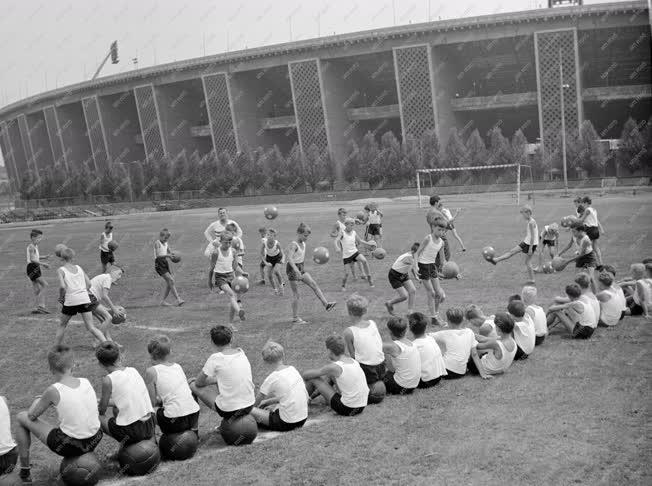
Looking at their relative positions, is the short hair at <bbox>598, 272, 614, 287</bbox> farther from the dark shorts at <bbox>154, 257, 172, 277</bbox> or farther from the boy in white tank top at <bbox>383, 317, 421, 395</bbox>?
the dark shorts at <bbox>154, 257, 172, 277</bbox>

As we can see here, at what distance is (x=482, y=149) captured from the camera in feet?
198

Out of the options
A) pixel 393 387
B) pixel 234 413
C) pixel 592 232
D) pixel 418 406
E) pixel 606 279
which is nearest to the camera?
pixel 234 413

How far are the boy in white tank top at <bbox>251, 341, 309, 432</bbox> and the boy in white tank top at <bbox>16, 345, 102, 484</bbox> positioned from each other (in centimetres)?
179

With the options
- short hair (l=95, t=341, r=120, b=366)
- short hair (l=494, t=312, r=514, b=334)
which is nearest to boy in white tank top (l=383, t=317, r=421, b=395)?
short hair (l=494, t=312, r=514, b=334)

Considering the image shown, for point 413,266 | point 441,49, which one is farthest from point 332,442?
point 441,49

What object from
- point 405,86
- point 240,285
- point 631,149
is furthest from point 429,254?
point 405,86

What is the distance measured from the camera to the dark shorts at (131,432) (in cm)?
708

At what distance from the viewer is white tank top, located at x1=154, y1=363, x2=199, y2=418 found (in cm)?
735

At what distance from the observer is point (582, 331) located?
11172 mm

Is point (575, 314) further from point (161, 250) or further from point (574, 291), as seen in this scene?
point (161, 250)

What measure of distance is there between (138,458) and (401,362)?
3395 millimetres

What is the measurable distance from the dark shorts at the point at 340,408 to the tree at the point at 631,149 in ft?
177

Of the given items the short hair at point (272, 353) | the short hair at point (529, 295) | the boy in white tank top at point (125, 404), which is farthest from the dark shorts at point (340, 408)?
the short hair at point (529, 295)

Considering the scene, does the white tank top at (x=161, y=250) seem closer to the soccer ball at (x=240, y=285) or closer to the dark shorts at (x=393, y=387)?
the soccer ball at (x=240, y=285)
